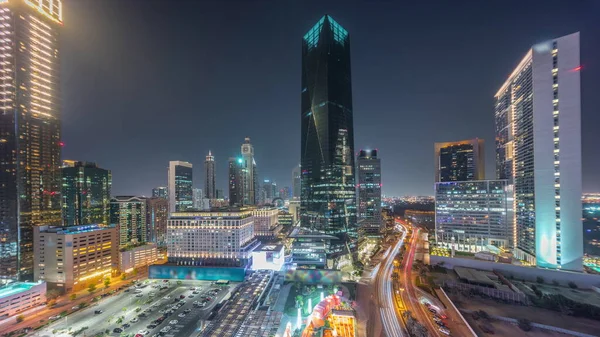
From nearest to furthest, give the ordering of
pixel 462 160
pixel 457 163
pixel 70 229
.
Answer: pixel 70 229, pixel 462 160, pixel 457 163

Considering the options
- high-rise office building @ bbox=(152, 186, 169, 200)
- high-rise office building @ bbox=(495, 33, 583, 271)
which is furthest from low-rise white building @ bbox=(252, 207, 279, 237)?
high-rise office building @ bbox=(152, 186, 169, 200)

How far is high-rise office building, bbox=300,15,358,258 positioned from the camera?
71.0 metres

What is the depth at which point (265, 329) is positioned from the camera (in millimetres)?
35281

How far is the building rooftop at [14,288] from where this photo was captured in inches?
1624

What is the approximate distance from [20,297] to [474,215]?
108569 millimetres

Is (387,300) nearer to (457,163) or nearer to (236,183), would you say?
(457,163)

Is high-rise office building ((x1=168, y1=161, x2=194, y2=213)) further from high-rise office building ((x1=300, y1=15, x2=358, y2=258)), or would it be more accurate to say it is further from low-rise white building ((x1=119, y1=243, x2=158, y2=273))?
high-rise office building ((x1=300, y1=15, x2=358, y2=258))

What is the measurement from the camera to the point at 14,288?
144 feet

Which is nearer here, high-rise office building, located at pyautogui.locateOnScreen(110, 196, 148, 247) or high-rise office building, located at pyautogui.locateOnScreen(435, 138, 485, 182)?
high-rise office building, located at pyautogui.locateOnScreen(110, 196, 148, 247)

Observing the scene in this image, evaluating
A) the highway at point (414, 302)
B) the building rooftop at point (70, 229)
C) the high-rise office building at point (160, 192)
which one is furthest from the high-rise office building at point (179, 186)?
the highway at point (414, 302)

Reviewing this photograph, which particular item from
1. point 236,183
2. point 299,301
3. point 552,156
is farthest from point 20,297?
point 236,183

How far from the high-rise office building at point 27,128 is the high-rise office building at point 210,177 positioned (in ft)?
377

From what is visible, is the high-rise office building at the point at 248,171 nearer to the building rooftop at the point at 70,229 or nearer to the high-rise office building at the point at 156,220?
the high-rise office building at the point at 156,220

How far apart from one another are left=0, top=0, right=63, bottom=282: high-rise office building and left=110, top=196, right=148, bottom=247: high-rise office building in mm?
31425
